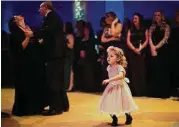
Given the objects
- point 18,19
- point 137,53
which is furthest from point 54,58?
point 137,53

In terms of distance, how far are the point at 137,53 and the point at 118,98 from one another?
1.66ft

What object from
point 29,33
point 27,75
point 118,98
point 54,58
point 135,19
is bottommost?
point 118,98

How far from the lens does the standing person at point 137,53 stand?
309 centimetres

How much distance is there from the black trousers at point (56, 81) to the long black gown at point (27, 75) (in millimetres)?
53

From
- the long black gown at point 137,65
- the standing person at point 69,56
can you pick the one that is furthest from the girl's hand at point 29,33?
the long black gown at point 137,65

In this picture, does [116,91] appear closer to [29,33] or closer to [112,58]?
[112,58]

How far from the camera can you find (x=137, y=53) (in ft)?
10.5

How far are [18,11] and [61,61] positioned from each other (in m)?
0.51

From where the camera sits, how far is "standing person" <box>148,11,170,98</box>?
307 cm

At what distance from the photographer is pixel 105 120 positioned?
2.87 meters

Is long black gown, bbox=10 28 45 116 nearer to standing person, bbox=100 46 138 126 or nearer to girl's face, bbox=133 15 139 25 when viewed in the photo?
standing person, bbox=100 46 138 126

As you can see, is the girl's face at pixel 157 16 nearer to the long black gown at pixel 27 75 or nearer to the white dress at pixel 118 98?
the white dress at pixel 118 98

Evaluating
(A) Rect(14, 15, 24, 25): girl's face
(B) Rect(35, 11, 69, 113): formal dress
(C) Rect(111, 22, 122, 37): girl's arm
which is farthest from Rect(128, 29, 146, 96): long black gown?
(A) Rect(14, 15, 24, 25): girl's face

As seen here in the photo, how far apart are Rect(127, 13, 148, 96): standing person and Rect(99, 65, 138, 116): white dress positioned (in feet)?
0.66
